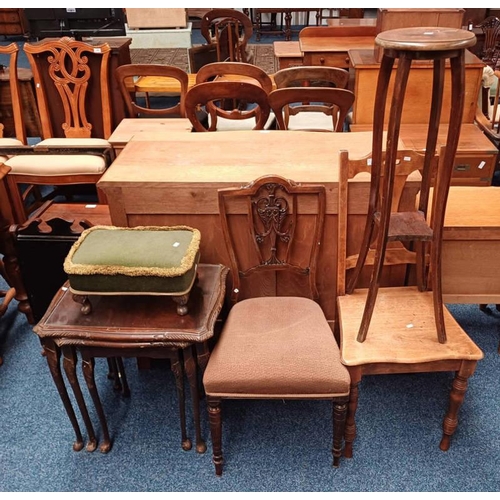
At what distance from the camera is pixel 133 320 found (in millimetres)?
1573

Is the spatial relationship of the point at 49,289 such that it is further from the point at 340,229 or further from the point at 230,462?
the point at 340,229

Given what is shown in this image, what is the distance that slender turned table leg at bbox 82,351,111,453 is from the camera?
1.63m

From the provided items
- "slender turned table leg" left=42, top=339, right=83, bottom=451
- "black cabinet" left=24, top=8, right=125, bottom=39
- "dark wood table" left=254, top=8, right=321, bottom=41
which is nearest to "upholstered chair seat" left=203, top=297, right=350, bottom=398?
"slender turned table leg" left=42, top=339, right=83, bottom=451

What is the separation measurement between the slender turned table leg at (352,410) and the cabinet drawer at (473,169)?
164 cm

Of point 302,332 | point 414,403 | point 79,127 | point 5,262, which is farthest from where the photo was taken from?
point 79,127

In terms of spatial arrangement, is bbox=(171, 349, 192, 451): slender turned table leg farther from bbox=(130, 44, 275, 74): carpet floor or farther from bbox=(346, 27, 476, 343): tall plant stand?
bbox=(130, 44, 275, 74): carpet floor

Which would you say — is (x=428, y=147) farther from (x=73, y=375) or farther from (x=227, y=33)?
(x=227, y=33)

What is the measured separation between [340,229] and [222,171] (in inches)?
18.3

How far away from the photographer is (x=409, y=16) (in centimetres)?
283

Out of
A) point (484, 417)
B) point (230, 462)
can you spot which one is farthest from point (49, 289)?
point (484, 417)

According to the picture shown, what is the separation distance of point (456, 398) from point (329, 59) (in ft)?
9.67

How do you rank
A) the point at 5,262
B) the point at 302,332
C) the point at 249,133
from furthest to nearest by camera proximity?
the point at 5,262 < the point at 249,133 < the point at 302,332

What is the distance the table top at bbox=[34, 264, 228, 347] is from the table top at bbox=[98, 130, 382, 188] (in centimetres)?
40

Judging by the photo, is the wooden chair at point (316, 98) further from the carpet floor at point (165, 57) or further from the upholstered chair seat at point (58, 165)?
the carpet floor at point (165, 57)
